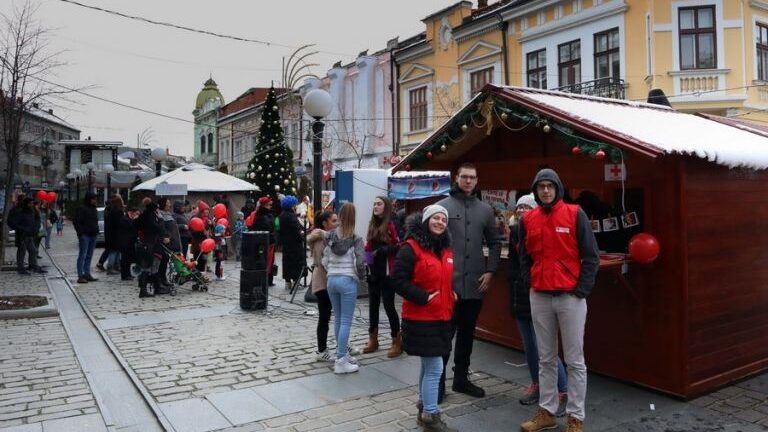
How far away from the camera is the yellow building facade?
17188 millimetres

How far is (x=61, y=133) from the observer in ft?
239

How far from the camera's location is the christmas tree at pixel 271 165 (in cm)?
Result: 2347

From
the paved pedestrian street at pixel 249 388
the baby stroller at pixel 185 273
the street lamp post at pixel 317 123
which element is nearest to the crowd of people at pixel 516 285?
the paved pedestrian street at pixel 249 388

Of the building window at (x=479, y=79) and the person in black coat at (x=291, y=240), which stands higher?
the building window at (x=479, y=79)

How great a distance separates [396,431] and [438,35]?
23.5 m

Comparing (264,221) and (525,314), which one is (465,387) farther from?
(264,221)

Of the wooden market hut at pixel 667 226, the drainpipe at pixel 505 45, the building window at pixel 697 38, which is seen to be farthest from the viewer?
the drainpipe at pixel 505 45

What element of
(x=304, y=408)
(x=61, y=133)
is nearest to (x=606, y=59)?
(x=304, y=408)

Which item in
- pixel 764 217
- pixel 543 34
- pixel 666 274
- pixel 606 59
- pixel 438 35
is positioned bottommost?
pixel 666 274

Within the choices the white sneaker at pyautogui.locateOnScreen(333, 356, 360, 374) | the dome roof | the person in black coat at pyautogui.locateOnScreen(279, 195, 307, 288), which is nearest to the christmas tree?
the person in black coat at pyautogui.locateOnScreen(279, 195, 307, 288)

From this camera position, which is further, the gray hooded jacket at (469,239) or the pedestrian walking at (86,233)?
the pedestrian walking at (86,233)

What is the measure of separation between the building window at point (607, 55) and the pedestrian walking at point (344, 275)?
49.9 feet

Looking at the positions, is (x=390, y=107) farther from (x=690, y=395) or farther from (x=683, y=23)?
(x=690, y=395)

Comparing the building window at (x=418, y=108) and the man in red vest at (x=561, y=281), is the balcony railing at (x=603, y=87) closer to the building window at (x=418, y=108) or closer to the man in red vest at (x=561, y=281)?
the building window at (x=418, y=108)
